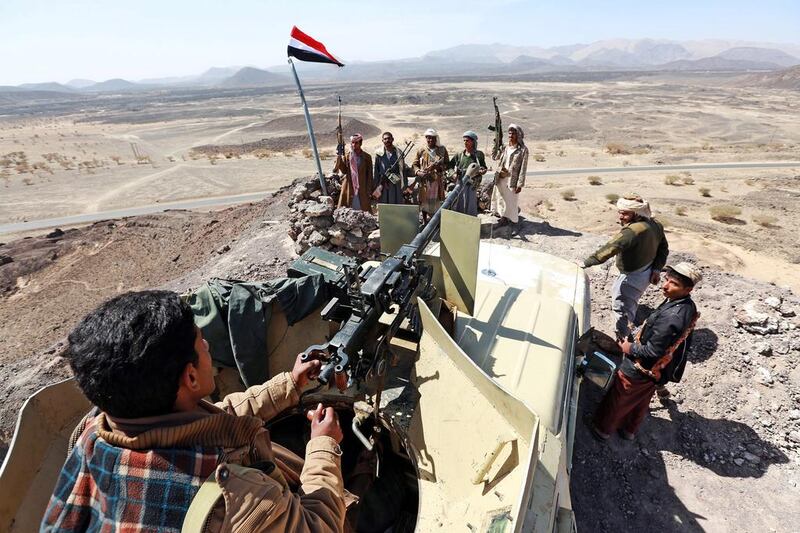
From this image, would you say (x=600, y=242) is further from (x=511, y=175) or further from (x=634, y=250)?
(x=634, y=250)

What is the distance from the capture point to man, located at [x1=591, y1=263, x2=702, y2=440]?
3.70 meters

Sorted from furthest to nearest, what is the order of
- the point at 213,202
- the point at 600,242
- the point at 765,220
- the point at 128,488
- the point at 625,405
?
the point at 213,202 → the point at 765,220 → the point at 600,242 → the point at 625,405 → the point at 128,488

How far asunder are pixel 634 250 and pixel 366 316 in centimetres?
373

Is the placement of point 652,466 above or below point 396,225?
below

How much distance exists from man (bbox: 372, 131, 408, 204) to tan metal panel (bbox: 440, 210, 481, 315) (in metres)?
4.62

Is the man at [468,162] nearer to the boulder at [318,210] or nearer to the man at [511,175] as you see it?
the man at [511,175]

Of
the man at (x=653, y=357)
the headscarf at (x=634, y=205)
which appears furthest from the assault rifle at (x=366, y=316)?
the headscarf at (x=634, y=205)

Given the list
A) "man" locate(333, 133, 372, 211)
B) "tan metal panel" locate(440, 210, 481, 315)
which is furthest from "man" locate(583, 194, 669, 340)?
"man" locate(333, 133, 372, 211)

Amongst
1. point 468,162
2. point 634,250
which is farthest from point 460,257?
point 468,162

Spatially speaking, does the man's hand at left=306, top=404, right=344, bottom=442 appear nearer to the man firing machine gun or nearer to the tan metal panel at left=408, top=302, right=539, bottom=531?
the man firing machine gun

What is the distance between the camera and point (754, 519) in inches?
148

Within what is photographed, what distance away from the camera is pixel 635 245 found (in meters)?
4.84

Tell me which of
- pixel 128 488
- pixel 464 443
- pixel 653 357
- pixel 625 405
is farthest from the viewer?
pixel 625 405

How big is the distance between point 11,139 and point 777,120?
8156cm
